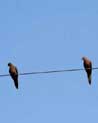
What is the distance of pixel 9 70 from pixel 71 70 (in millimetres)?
6295

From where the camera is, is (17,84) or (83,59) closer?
(17,84)

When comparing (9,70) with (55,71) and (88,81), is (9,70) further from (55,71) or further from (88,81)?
(55,71)

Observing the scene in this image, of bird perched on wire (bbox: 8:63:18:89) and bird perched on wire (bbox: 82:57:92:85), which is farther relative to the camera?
bird perched on wire (bbox: 82:57:92:85)

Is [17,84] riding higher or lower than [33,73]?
lower

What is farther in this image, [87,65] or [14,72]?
[87,65]

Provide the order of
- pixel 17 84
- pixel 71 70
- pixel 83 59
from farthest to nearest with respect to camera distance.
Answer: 1. pixel 83 59
2. pixel 17 84
3. pixel 71 70

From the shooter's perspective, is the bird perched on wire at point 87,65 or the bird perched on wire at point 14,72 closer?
the bird perched on wire at point 14,72

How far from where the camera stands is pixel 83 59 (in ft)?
57.6

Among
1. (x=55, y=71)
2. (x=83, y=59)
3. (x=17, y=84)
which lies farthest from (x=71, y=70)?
(x=83, y=59)

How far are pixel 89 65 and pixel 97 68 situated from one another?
219 inches

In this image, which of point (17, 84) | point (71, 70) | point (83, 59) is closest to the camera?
point (71, 70)

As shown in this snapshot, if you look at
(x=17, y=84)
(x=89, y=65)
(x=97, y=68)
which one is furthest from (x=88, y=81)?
(x=97, y=68)

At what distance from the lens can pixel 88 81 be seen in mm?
16406

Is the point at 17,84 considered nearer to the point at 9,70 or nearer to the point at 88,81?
the point at 9,70
